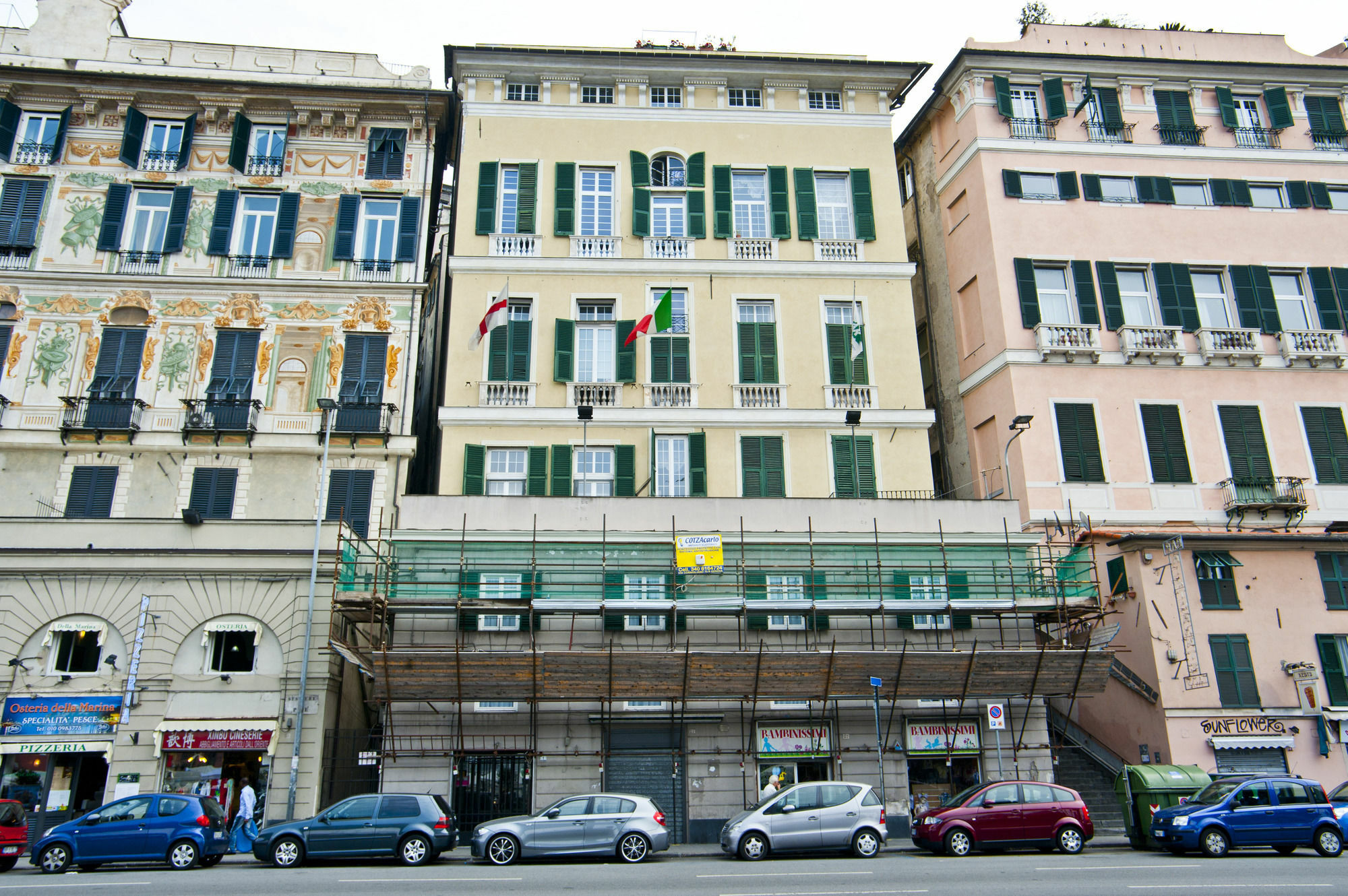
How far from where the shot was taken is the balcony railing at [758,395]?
90.7 ft

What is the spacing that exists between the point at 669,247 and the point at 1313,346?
1986 cm

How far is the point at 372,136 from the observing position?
30.5 m

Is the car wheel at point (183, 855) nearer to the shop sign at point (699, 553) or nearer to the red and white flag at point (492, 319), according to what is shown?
the shop sign at point (699, 553)

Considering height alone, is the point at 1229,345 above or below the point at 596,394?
above

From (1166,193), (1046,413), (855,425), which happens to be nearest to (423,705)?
(855,425)

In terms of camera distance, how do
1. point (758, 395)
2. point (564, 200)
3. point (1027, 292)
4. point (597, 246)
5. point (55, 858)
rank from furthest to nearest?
point (1027, 292) → point (564, 200) → point (597, 246) → point (758, 395) → point (55, 858)

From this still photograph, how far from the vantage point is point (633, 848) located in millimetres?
17875

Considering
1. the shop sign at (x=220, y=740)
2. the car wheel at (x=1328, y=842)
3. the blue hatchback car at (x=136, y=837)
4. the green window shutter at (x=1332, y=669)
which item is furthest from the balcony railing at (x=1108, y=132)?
the blue hatchback car at (x=136, y=837)

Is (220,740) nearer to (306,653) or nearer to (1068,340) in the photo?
(306,653)

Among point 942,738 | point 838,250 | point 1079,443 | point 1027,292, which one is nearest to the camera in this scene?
point 942,738

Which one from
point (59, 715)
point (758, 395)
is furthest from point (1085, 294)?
point (59, 715)

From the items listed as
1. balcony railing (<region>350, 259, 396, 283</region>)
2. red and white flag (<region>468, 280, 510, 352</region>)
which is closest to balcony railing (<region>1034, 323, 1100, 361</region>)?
red and white flag (<region>468, 280, 510, 352</region>)

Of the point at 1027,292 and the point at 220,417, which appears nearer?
the point at 220,417

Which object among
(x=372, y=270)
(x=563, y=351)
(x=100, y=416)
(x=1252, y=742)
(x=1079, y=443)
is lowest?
(x=1252, y=742)
